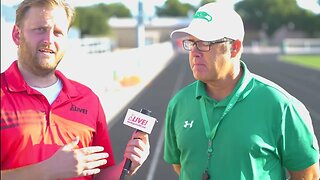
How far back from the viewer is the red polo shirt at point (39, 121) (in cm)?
247

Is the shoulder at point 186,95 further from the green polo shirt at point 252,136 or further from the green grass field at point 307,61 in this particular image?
the green grass field at point 307,61

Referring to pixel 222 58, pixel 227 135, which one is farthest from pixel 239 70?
pixel 227 135

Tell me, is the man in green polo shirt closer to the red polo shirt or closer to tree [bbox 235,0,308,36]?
the red polo shirt

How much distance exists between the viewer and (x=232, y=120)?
2.89 m

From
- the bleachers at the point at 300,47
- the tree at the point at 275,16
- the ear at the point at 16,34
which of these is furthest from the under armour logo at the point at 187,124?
the tree at the point at 275,16

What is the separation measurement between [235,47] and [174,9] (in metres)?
140

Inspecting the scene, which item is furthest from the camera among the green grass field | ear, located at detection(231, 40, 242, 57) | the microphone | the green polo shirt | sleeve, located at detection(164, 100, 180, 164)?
the green grass field

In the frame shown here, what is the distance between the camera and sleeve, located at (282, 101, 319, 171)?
2869 millimetres

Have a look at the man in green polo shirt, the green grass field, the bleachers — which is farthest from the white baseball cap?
the bleachers

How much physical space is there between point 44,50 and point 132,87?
59.6 feet

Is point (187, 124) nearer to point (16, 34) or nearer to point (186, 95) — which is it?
point (186, 95)

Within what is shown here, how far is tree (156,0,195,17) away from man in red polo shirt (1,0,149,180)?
5430 inches

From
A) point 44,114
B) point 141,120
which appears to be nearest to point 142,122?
point 141,120

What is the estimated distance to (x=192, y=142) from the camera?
2.98m
